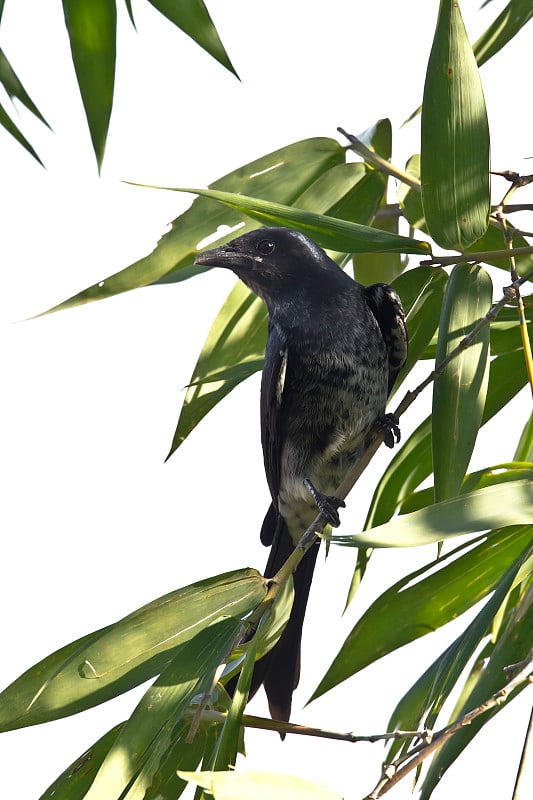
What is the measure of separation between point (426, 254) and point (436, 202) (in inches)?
6.8

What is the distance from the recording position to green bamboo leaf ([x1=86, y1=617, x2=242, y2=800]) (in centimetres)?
198

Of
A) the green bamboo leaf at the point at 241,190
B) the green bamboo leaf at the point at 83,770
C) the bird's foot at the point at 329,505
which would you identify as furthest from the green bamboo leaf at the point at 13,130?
the green bamboo leaf at the point at 83,770

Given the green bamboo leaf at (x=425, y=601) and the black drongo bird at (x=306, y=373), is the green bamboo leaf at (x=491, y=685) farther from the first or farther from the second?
the black drongo bird at (x=306, y=373)

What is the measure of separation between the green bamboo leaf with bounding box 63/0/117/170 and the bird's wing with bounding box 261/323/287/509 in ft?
2.53

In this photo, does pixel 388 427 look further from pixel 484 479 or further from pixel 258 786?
pixel 258 786

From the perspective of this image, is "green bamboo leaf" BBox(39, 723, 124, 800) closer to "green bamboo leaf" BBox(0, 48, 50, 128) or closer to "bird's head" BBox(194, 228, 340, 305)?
"bird's head" BBox(194, 228, 340, 305)

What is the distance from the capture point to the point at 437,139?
2184 millimetres

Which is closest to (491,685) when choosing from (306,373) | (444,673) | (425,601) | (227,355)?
(444,673)

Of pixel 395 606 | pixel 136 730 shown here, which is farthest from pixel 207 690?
pixel 395 606

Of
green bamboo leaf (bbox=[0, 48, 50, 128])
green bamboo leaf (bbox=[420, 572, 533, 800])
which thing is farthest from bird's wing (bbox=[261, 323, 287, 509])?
green bamboo leaf (bbox=[420, 572, 533, 800])

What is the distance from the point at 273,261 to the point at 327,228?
1.02 m

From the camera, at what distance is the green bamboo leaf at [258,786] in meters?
1.58

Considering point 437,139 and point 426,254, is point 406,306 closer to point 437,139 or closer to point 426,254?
point 426,254

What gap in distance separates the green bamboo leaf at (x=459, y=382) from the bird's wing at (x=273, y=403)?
815 mm
